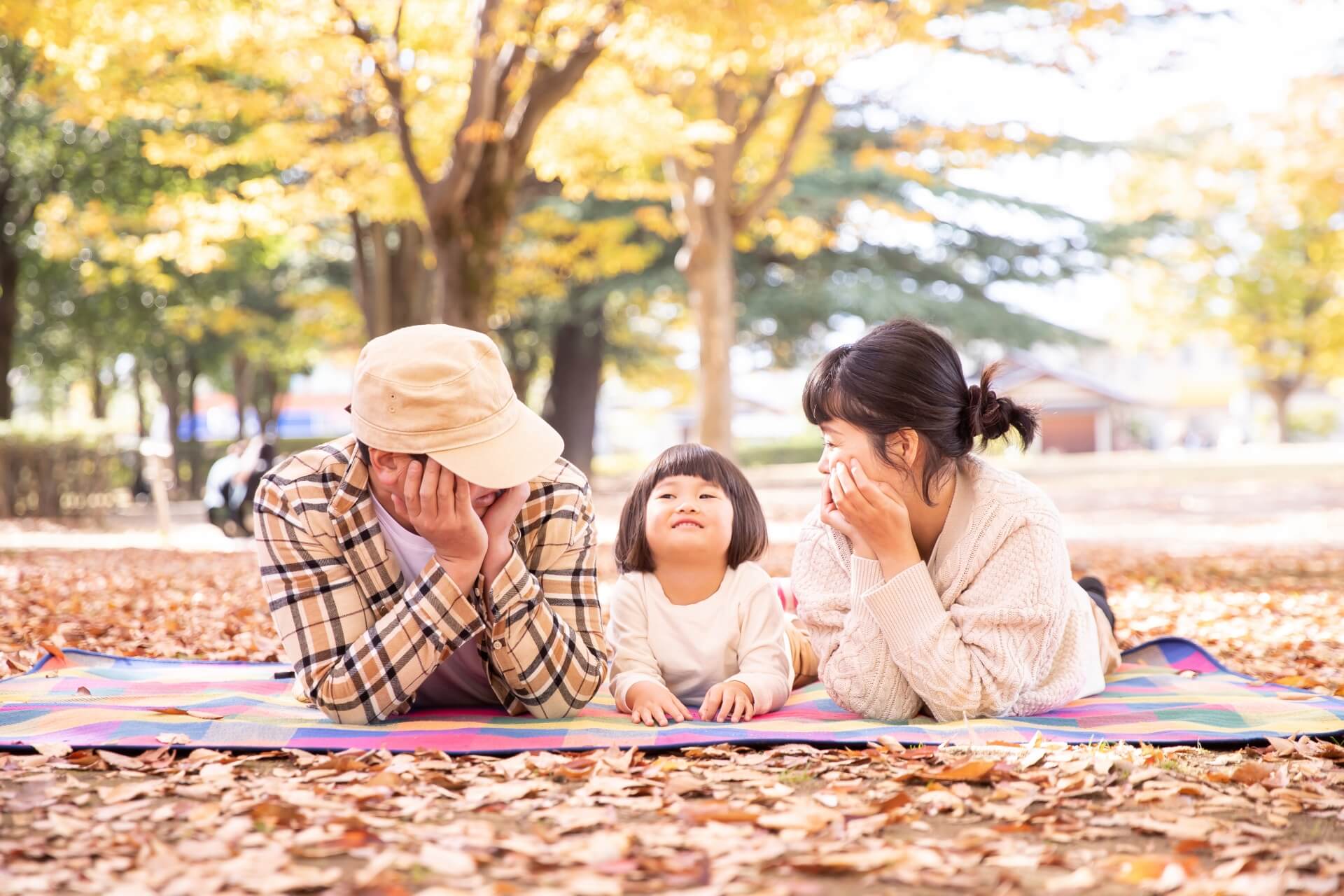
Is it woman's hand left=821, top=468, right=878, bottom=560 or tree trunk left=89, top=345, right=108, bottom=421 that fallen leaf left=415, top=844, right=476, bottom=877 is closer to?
woman's hand left=821, top=468, right=878, bottom=560

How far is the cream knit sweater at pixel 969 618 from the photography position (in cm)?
332

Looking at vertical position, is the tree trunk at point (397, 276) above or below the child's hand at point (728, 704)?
above

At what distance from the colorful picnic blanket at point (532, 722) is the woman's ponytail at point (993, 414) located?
2.70ft

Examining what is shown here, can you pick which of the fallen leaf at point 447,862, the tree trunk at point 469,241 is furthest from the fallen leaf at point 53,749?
the tree trunk at point 469,241

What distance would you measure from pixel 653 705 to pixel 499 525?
2.60 ft

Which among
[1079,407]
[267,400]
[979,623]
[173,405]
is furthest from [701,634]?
[1079,407]

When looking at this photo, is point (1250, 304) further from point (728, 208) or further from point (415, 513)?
point (415, 513)

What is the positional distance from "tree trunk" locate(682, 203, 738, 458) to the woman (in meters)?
10.6

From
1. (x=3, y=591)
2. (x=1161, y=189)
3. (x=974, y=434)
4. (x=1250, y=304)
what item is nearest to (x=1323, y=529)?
(x=1161, y=189)

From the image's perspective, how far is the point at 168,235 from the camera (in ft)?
45.8

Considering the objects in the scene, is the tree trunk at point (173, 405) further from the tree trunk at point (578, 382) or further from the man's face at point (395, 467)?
the man's face at point (395, 467)

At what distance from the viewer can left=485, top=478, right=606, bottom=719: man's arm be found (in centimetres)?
320

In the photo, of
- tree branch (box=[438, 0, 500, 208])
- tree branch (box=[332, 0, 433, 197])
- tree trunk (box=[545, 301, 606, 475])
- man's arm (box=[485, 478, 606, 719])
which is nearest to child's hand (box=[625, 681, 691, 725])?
man's arm (box=[485, 478, 606, 719])

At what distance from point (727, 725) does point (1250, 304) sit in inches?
1495
